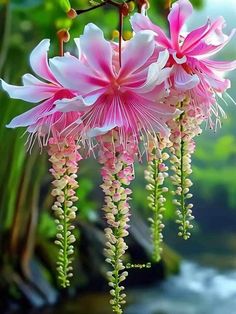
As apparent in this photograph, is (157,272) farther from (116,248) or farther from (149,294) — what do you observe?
(116,248)

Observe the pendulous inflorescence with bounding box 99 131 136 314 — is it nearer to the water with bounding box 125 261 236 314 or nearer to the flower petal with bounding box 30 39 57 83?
the flower petal with bounding box 30 39 57 83

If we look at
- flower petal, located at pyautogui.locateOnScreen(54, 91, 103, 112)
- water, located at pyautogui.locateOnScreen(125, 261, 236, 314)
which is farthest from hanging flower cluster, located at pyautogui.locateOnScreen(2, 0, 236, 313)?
water, located at pyautogui.locateOnScreen(125, 261, 236, 314)

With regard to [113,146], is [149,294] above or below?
above

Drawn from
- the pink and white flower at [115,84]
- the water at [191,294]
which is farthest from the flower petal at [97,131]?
the water at [191,294]

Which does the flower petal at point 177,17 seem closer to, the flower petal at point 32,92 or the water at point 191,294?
the flower petal at point 32,92

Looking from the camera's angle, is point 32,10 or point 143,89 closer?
point 143,89

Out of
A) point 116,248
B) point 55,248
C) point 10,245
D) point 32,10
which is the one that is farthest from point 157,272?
point 116,248

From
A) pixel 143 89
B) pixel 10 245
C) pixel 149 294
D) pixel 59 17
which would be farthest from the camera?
pixel 149 294
